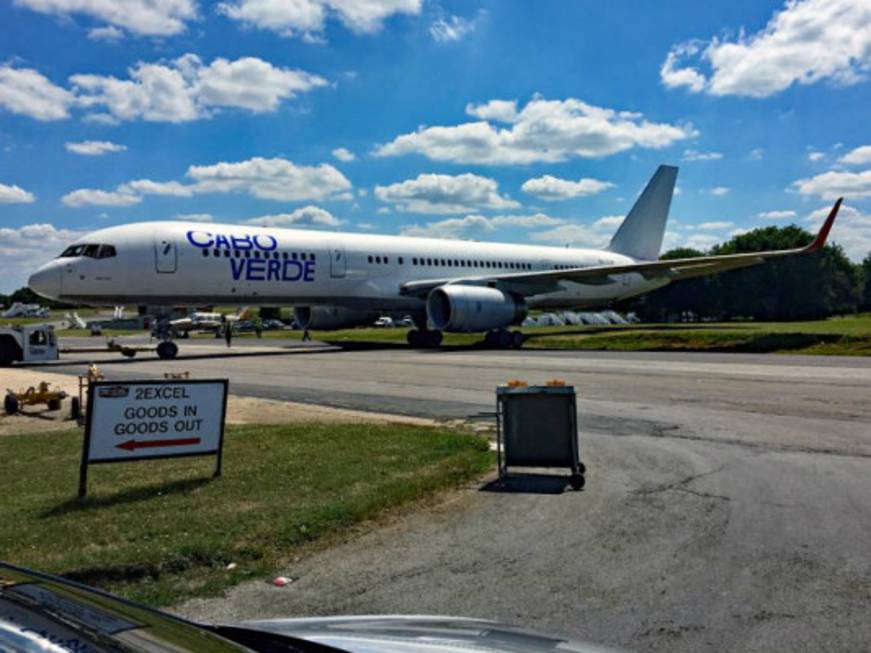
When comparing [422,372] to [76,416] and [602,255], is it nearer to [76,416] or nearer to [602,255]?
[76,416]

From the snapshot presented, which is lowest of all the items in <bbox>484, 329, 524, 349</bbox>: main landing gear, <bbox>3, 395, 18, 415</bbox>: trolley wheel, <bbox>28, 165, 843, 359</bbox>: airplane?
<bbox>3, 395, 18, 415</bbox>: trolley wheel

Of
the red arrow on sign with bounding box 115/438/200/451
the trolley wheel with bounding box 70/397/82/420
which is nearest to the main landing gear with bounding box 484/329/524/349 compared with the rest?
the trolley wheel with bounding box 70/397/82/420

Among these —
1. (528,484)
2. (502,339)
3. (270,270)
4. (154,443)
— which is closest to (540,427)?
(528,484)

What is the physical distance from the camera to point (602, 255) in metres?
40.8

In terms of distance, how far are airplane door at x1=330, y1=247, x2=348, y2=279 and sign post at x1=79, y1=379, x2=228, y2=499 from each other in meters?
22.0

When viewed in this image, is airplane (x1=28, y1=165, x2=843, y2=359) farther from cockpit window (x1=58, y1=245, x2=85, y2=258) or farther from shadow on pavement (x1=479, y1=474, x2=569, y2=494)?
shadow on pavement (x1=479, y1=474, x2=569, y2=494)

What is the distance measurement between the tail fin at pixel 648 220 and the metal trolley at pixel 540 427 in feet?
121

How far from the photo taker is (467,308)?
2830cm

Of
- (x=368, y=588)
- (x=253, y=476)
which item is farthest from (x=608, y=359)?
(x=368, y=588)

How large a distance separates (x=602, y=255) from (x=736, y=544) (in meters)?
Result: 36.6

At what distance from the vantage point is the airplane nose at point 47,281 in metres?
23.7

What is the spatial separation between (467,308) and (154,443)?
21.8m

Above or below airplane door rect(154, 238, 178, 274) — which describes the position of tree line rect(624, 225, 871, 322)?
above

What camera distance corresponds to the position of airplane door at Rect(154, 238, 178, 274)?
81.2 ft
